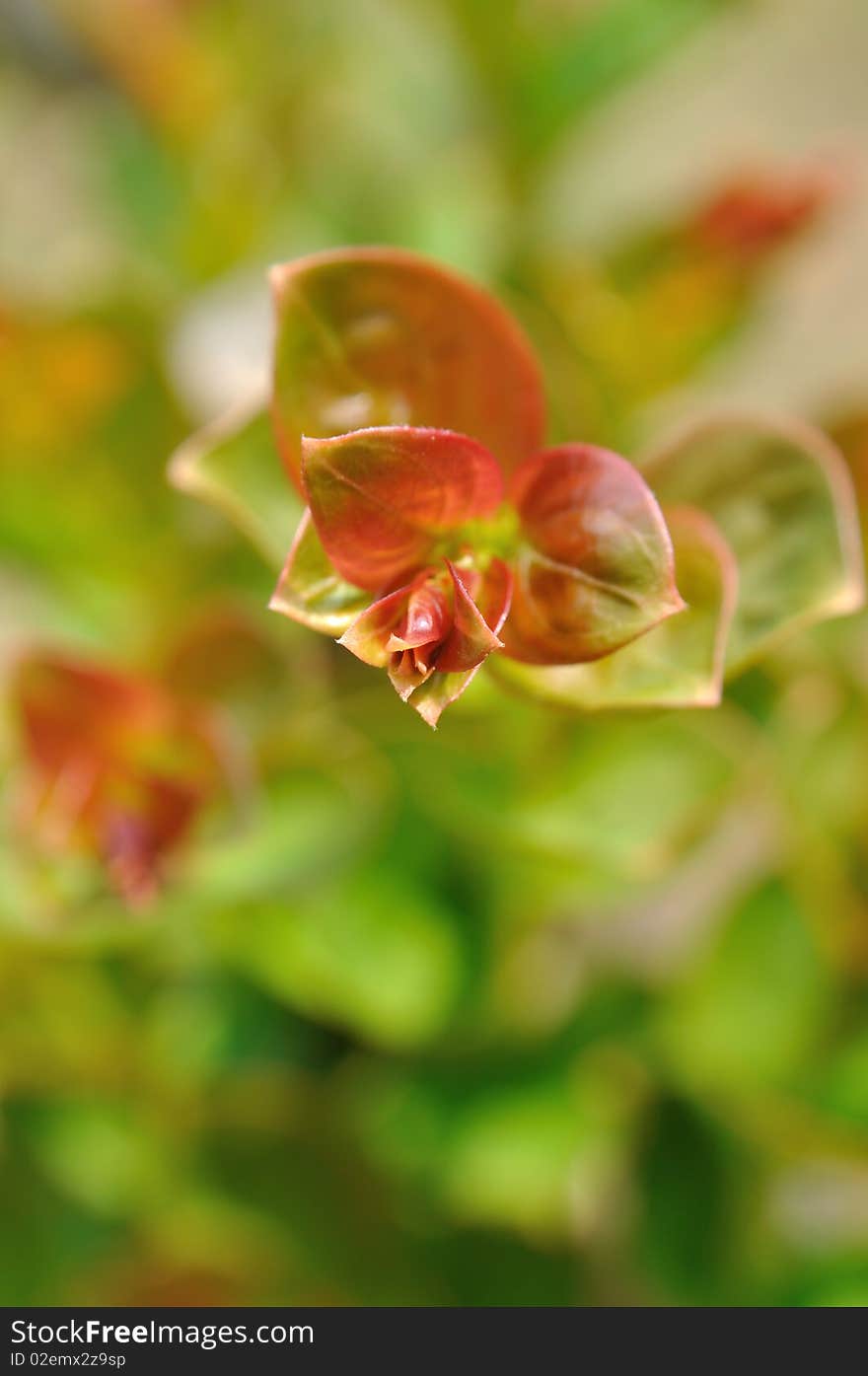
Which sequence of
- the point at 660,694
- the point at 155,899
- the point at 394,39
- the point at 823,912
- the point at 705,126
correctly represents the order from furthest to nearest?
the point at 705,126, the point at 394,39, the point at 823,912, the point at 155,899, the point at 660,694

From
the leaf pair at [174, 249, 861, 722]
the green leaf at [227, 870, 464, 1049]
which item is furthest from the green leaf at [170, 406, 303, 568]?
the green leaf at [227, 870, 464, 1049]

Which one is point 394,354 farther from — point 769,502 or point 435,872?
point 435,872

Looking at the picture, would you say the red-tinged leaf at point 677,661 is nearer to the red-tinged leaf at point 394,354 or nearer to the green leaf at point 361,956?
the red-tinged leaf at point 394,354

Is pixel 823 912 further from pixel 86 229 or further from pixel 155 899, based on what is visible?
pixel 86 229

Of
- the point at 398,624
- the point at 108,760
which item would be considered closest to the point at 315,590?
the point at 398,624

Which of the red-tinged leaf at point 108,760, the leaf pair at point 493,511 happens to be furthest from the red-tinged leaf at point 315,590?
the red-tinged leaf at point 108,760

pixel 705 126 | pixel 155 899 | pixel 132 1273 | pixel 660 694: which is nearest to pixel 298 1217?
pixel 132 1273
